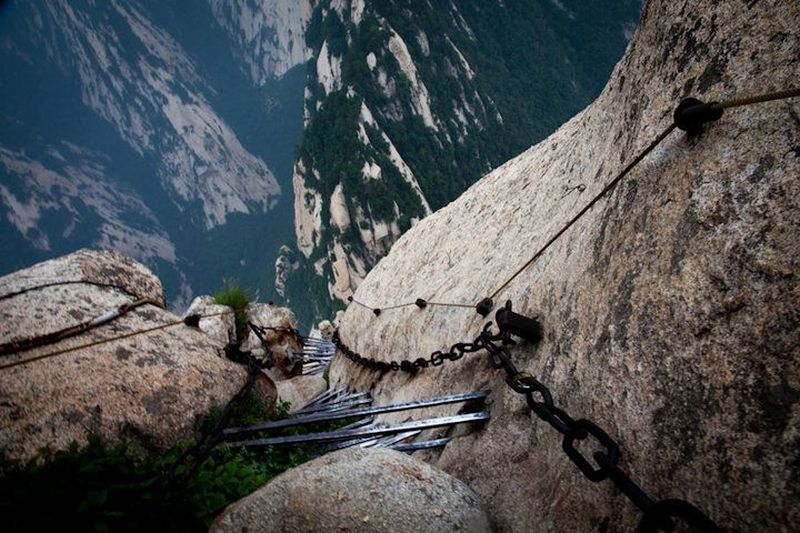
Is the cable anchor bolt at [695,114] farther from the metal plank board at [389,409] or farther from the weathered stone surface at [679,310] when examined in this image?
the metal plank board at [389,409]

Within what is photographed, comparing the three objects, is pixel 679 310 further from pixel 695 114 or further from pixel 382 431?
pixel 382 431

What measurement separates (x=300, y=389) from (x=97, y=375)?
6026 mm

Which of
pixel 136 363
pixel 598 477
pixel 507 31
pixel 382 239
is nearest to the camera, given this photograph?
pixel 598 477

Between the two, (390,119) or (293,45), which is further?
(293,45)

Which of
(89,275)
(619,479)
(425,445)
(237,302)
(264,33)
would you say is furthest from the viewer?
(264,33)

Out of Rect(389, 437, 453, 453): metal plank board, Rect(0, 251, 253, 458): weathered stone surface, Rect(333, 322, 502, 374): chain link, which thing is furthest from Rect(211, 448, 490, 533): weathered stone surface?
Rect(0, 251, 253, 458): weathered stone surface

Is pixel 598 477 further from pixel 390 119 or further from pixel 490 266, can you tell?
pixel 390 119

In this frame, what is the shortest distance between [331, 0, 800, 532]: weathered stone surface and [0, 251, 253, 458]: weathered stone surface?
2.70m

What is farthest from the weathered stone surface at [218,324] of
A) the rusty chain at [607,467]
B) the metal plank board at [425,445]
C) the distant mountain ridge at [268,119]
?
the distant mountain ridge at [268,119]

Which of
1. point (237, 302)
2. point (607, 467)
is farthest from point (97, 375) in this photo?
point (237, 302)

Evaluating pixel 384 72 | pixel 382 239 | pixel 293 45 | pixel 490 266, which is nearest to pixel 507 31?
pixel 384 72

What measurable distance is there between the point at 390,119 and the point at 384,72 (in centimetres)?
892

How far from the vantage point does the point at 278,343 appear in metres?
12.9

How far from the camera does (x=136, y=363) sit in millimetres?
4133
